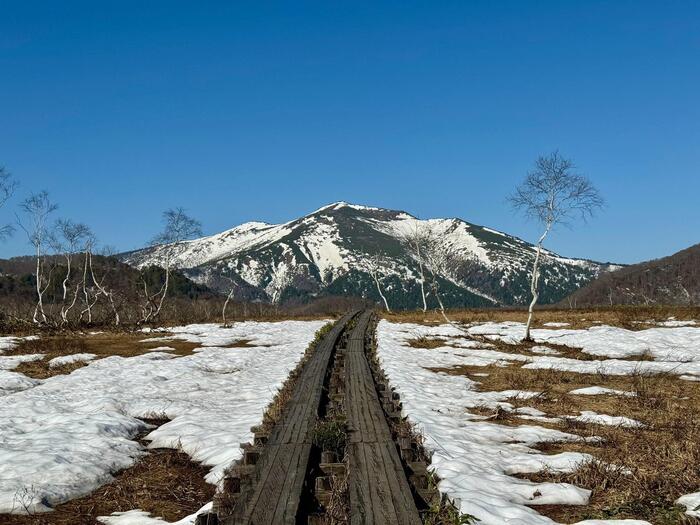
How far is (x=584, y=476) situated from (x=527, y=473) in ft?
3.15

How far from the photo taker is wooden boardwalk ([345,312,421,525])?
5.41 m

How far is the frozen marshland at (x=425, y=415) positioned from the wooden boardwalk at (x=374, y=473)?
0.71m

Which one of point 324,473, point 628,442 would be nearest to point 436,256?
point 628,442

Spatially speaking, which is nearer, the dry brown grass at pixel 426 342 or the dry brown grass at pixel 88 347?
the dry brown grass at pixel 88 347

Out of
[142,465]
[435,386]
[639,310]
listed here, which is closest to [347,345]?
[435,386]

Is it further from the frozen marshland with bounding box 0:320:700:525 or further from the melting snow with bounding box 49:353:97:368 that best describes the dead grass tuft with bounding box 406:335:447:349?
the melting snow with bounding box 49:353:97:368

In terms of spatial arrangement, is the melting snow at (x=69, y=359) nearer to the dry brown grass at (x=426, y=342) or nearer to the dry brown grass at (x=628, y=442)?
the dry brown grass at (x=426, y=342)

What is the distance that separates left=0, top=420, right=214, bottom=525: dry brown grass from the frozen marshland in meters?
0.18

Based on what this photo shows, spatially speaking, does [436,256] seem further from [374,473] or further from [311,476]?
[374,473]

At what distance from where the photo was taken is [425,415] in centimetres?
1111

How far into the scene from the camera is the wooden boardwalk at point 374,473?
541 cm

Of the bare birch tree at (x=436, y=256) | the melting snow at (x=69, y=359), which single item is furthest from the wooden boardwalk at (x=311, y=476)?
the bare birch tree at (x=436, y=256)

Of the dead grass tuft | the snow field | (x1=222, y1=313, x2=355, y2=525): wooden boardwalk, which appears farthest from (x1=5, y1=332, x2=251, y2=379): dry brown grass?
(x1=222, y1=313, x2=355, y2=525): wooden boardwalk

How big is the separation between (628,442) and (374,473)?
513 cm
